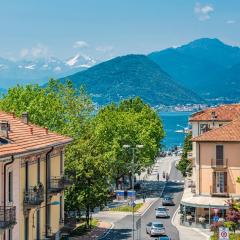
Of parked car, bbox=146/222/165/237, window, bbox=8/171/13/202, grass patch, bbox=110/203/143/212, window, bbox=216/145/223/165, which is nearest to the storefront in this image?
window, bbox=216/145/223/165

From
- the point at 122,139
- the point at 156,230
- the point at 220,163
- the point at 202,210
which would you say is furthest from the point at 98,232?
the point at 122,139

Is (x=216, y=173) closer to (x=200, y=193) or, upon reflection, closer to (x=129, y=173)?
(x=200, y=193)

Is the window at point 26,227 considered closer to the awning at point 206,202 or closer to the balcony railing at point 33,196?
the balcony railing at point 33,196

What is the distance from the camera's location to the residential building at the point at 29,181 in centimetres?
3529

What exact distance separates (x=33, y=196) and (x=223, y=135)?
3428 centimetres

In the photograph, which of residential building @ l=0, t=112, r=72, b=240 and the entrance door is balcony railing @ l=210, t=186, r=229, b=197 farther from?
residential building @ l=0, t=112, r=72, b=240

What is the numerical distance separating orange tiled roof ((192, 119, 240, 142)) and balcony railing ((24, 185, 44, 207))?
30.7 metres

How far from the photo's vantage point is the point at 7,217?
34.3 metres

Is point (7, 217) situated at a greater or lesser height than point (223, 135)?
lesser

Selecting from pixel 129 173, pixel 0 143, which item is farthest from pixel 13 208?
pixel 129 173


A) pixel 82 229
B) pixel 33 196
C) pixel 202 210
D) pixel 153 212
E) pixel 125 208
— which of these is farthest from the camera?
pixel 125 208

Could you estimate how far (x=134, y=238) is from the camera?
2387 inches

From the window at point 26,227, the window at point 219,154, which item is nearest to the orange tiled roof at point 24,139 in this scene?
the window at point 26,227

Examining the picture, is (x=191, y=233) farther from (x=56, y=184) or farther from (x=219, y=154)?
(x=56, y=184)
